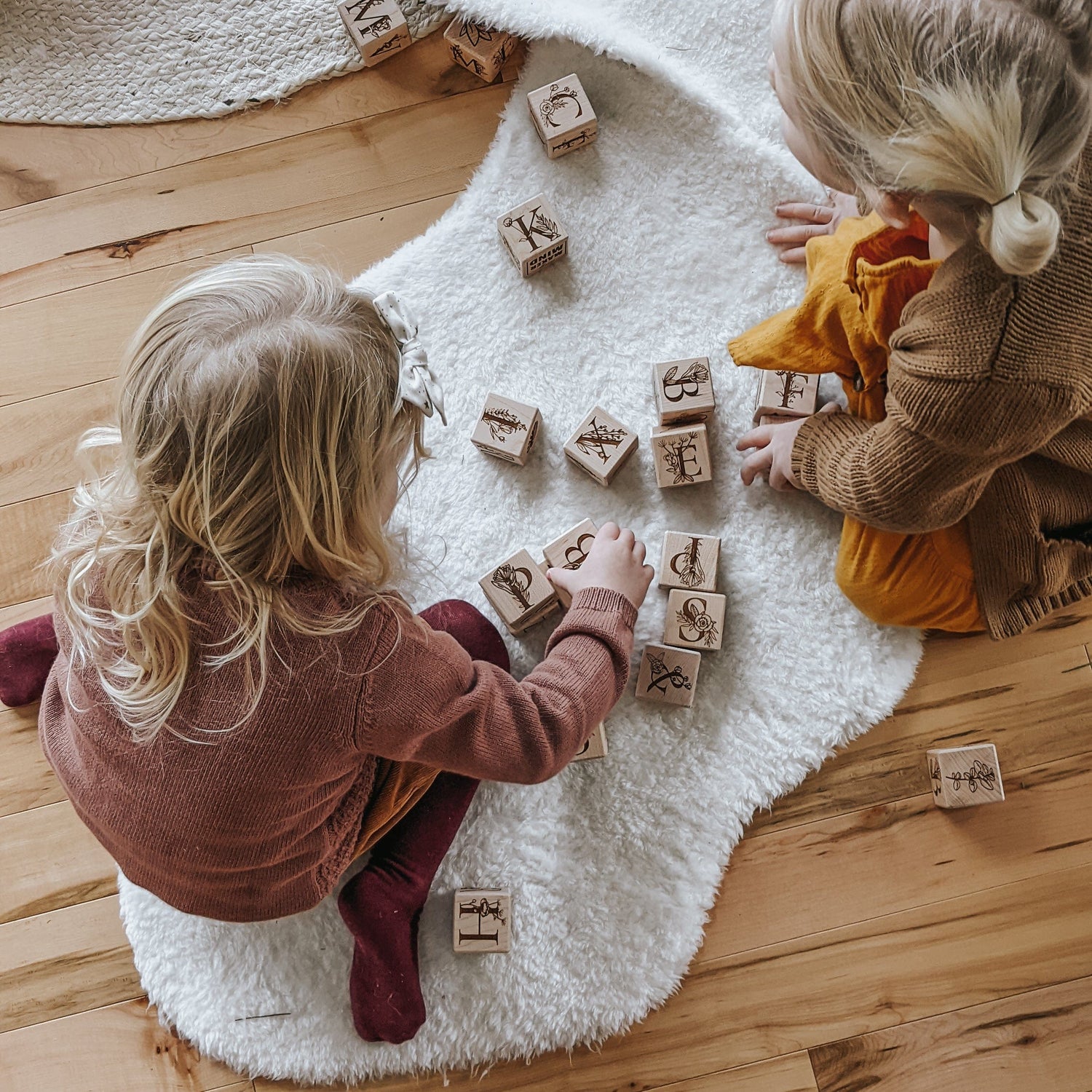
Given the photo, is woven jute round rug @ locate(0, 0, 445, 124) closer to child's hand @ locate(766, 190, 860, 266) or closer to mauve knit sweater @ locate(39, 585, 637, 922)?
child's hand @ locate(766, 190, 860, 266)

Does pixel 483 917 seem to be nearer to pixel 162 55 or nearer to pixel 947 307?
pixel 947 307

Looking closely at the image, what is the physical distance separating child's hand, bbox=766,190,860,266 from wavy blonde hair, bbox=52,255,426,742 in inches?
24.0

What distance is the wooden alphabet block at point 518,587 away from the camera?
1.09 metres

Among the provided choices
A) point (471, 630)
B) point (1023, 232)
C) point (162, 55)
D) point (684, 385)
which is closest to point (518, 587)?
point (471, 630)

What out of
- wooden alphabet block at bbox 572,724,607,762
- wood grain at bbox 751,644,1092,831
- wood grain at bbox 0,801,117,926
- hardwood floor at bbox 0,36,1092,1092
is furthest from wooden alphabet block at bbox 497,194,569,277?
wood grain at bbox 0,801,117,926

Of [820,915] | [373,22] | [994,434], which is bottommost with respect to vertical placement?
[820,915]

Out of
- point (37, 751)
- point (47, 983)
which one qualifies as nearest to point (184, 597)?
point (37, 751)

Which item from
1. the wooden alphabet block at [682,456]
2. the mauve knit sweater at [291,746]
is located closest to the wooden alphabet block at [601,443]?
the wooden alphabet block at [682,456]

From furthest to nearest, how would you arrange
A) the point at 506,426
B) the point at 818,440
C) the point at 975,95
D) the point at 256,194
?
1. the point at 256,194
2. the point at 506,426
3. the point at 818,440
4. the point at 975,95

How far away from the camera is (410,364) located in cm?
79

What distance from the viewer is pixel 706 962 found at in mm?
1100

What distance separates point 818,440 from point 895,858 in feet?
1.68

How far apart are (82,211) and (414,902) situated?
39.5 inches

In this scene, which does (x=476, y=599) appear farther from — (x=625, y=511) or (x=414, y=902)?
(x=414, y=902)
